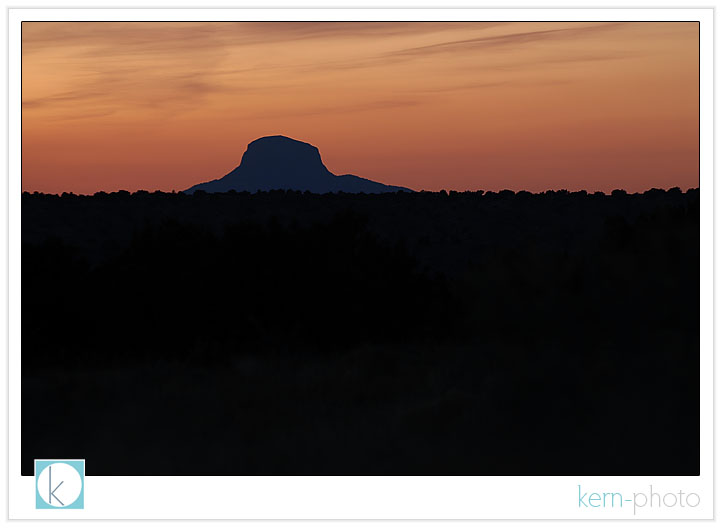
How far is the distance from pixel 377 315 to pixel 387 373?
683 centimetres

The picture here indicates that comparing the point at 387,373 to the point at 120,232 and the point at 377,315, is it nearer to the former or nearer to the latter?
the point at 377,315
